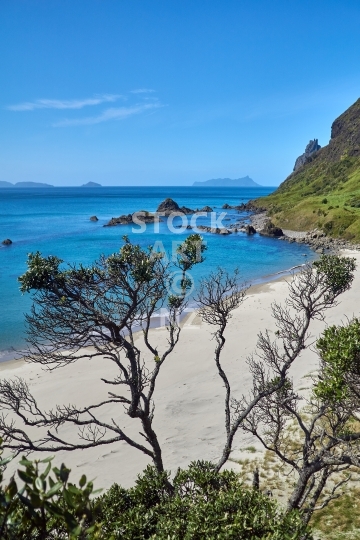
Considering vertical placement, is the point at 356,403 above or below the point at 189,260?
below

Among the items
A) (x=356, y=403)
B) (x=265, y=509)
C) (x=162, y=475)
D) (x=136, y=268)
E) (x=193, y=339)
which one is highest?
(x=136, y=268)

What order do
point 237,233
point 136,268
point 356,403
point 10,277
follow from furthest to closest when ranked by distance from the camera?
point 237,233 → point 10,277 → point 136,268 → point 356,403

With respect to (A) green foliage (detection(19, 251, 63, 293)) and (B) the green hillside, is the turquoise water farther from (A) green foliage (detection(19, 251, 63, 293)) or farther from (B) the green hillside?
(A) green foliage (detection(19, 251, 63, 293))

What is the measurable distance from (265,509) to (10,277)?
4503cm

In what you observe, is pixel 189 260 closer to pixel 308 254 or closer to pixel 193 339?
pixel 193 339

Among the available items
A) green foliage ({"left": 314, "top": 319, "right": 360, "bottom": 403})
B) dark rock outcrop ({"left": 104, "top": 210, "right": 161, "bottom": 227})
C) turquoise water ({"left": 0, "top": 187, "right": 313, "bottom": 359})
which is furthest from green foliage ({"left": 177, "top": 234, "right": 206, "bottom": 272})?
dark rock outcrop ({"left": 104, "top": 210, "right": 161, "bottom": 227})

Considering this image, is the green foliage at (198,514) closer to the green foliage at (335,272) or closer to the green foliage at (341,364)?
the green foliage at (341,364)

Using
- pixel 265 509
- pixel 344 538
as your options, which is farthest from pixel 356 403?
pixel 344 538

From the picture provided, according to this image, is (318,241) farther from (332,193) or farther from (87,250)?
(87,250)

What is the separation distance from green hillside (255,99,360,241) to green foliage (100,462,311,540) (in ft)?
194

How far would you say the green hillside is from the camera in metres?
65.8

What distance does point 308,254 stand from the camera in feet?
189

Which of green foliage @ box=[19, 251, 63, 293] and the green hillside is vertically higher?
the green hillside

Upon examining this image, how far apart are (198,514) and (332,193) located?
94.2 metres
